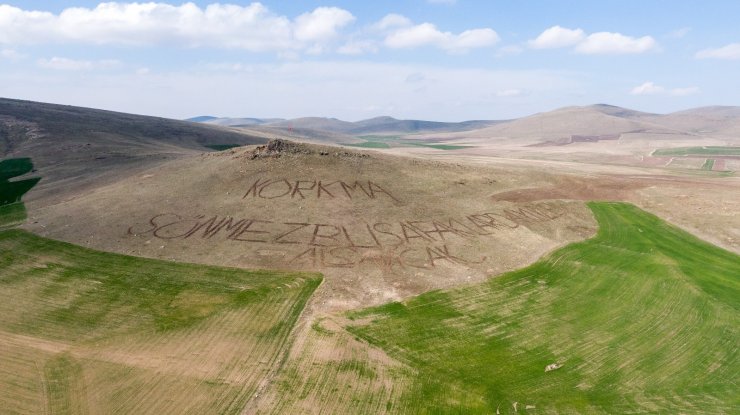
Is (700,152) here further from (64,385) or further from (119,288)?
(64,385)

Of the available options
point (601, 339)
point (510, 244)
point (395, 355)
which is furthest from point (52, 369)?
point (510, 244)

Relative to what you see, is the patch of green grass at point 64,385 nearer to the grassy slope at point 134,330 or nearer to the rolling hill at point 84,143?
the grassy slope at point 134,330

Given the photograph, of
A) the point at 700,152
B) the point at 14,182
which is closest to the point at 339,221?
the point at 14,182

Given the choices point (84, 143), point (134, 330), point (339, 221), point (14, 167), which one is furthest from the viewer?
point (84, 143)

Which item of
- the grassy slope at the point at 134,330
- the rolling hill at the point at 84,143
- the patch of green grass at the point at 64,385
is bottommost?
the patch of green grass at the point at 64,385

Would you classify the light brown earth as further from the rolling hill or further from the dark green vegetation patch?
the dark green vegetation patch

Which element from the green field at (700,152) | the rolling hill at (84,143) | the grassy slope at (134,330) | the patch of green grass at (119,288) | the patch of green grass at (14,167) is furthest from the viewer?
the green field at (700,152)

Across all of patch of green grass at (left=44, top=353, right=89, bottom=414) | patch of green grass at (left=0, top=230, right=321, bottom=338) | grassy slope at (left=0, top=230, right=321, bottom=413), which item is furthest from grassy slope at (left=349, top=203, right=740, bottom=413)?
patch of green grass at (left=44, top=353, right=89, bottom=414)

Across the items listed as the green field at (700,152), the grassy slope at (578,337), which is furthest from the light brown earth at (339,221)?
the green field at (700,152)
